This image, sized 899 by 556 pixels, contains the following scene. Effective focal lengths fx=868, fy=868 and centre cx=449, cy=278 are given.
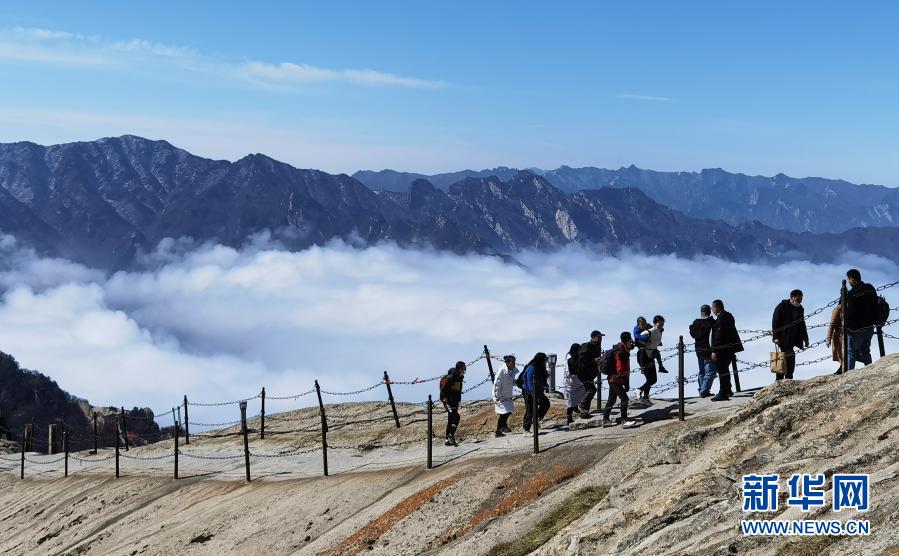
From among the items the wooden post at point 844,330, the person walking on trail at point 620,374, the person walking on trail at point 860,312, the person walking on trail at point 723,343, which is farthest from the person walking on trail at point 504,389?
the person walking on trail at point 860,312

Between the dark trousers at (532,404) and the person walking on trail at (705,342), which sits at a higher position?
the person walking on trail at (705,342)

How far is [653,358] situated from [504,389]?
3.60 m

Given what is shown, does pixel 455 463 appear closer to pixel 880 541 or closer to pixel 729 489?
pixel 729 489

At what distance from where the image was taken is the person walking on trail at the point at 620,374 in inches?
727

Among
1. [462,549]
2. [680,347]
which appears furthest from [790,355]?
[462,549]

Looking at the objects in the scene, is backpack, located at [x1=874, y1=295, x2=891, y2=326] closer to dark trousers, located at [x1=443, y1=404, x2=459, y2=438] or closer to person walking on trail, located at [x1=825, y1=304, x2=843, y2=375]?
person walking on trail, located at [x1=825, y1=304, x2=843, y2=375]

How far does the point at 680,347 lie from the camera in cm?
1739

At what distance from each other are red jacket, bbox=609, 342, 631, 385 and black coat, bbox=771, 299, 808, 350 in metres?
3.04

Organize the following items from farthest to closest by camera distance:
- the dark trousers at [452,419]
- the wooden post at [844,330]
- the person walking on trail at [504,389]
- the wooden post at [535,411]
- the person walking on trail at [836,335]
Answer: the dark trousers at [452,419] → the person walking on trail at [504,389] → the wooden post at [535,411] → the person walking on trail at [836,335] → the wooden post at [844,330]

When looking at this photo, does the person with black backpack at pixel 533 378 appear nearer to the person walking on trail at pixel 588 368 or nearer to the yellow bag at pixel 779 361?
the person walking on trail at pixel 588 368

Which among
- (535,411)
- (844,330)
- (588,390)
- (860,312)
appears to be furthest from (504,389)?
(860,312)

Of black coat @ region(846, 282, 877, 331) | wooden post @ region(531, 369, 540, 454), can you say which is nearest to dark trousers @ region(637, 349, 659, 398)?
wooden post @ region(531, 369, 540, 454)

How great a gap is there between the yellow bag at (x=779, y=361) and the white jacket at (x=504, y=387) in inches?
224

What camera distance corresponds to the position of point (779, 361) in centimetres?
1791
